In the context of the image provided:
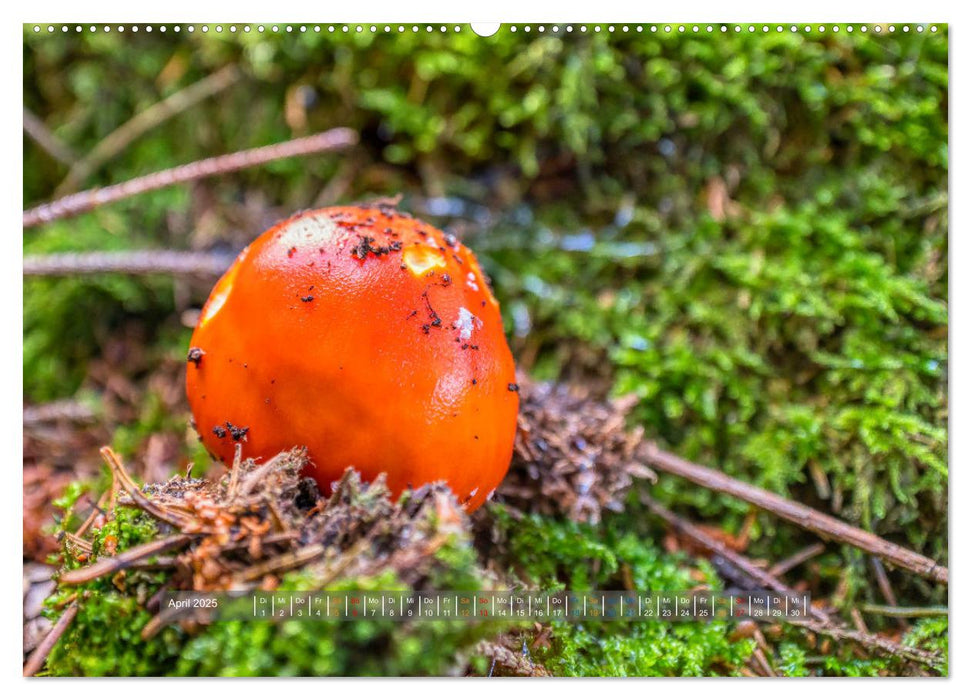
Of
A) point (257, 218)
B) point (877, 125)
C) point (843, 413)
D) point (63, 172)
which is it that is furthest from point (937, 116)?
point (63, 172)

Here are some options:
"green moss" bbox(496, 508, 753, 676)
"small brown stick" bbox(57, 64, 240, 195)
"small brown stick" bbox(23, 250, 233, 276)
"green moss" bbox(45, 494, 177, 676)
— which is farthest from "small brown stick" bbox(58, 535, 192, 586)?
"small brown stick" bbox(57, 64, 240, 195)

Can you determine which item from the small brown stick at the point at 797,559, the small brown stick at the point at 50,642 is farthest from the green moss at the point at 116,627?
the small brown stick at the point at 797,559

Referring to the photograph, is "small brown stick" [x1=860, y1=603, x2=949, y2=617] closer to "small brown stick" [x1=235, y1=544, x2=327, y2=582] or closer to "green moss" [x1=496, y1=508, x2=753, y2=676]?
"green moss" [x1=496, y1=508, x2=753, y2=676]

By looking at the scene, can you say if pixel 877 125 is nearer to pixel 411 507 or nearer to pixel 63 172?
pixel 411 507

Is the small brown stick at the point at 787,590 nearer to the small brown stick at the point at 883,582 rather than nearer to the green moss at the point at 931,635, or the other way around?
the green moss at the point at 931,635

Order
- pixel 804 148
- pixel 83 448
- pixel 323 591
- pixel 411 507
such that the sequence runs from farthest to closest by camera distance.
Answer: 1. pixel 804 148
2. pixel 83 448
3. pixel 411 507
4. pixel 323 591

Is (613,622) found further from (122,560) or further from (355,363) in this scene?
(122,560)

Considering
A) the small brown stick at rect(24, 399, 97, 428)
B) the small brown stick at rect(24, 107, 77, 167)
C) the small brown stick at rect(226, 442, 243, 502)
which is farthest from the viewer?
the small brown stick at rect(24, 107, 77, 167)
